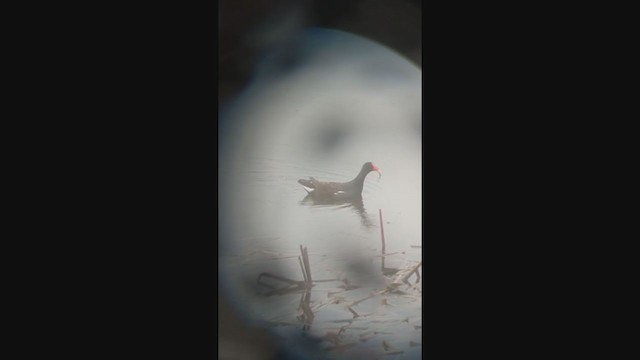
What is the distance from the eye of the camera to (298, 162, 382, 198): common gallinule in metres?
2.08

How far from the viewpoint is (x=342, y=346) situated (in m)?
2.07

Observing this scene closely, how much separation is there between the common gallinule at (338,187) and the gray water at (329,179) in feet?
0.07

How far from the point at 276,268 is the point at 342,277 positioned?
24 centimetres

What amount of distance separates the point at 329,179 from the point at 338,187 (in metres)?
0.04

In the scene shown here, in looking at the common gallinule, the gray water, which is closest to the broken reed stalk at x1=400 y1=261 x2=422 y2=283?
the gray water

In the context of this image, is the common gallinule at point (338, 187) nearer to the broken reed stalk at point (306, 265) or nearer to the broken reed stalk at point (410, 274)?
the broken reed stalk at point (306, 265)

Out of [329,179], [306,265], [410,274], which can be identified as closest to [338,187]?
[329,179]

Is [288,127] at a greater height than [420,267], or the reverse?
[288,127]

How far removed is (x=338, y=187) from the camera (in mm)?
2090

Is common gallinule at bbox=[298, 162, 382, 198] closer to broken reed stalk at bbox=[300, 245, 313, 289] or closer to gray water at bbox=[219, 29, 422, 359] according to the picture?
gray water at bbox=[219, 29, 422, 359]

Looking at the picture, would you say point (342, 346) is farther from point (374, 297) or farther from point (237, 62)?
point (237, 62)

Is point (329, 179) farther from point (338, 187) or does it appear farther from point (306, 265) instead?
point (306, 265)

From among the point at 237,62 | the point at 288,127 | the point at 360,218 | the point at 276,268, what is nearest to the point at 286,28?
the point at 237,62

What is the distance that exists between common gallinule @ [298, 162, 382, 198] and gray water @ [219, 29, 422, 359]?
2cm
